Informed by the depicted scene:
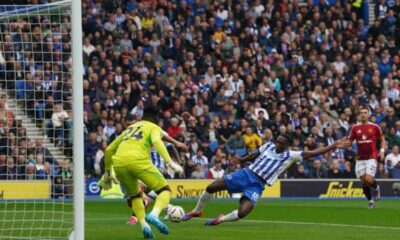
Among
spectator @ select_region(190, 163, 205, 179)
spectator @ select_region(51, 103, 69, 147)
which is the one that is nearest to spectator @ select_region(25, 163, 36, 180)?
spectator @ select_region(51, 103, 69, 147)

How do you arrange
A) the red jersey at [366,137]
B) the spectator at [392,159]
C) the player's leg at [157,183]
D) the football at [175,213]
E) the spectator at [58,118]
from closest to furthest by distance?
the player's leg at [157,183] → the football at [175,213] → the spectator at [58,118] → the red jersey at [366,137] → the spectator at [392,159]

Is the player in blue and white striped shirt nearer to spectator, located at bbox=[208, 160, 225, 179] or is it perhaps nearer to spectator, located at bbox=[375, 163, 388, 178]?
spectator, located at bbox=[208, 160, 225, 179]

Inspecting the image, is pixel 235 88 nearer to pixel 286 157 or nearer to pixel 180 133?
pixel 180 133

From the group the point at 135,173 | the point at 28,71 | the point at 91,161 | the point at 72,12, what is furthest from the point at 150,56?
the point at 72,12

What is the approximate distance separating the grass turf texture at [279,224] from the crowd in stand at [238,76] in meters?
5.60

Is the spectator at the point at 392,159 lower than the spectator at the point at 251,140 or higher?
lower

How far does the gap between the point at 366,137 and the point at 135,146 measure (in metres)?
11.2

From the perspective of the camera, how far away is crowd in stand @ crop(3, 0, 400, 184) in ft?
110

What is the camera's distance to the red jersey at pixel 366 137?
1038 inches

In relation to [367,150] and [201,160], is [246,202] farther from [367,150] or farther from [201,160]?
[201,160]

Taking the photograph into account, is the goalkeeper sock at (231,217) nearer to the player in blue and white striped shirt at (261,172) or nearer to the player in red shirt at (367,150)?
the player in blue and white striped shirt at (261,172)

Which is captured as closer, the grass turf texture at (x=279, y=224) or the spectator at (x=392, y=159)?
the grass turf texture at (x=279, y=224)

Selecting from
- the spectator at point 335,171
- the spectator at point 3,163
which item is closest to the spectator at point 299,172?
the spectator at point 335,171

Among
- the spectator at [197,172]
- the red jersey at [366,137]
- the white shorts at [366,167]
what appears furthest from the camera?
the spectator at [197,172]
